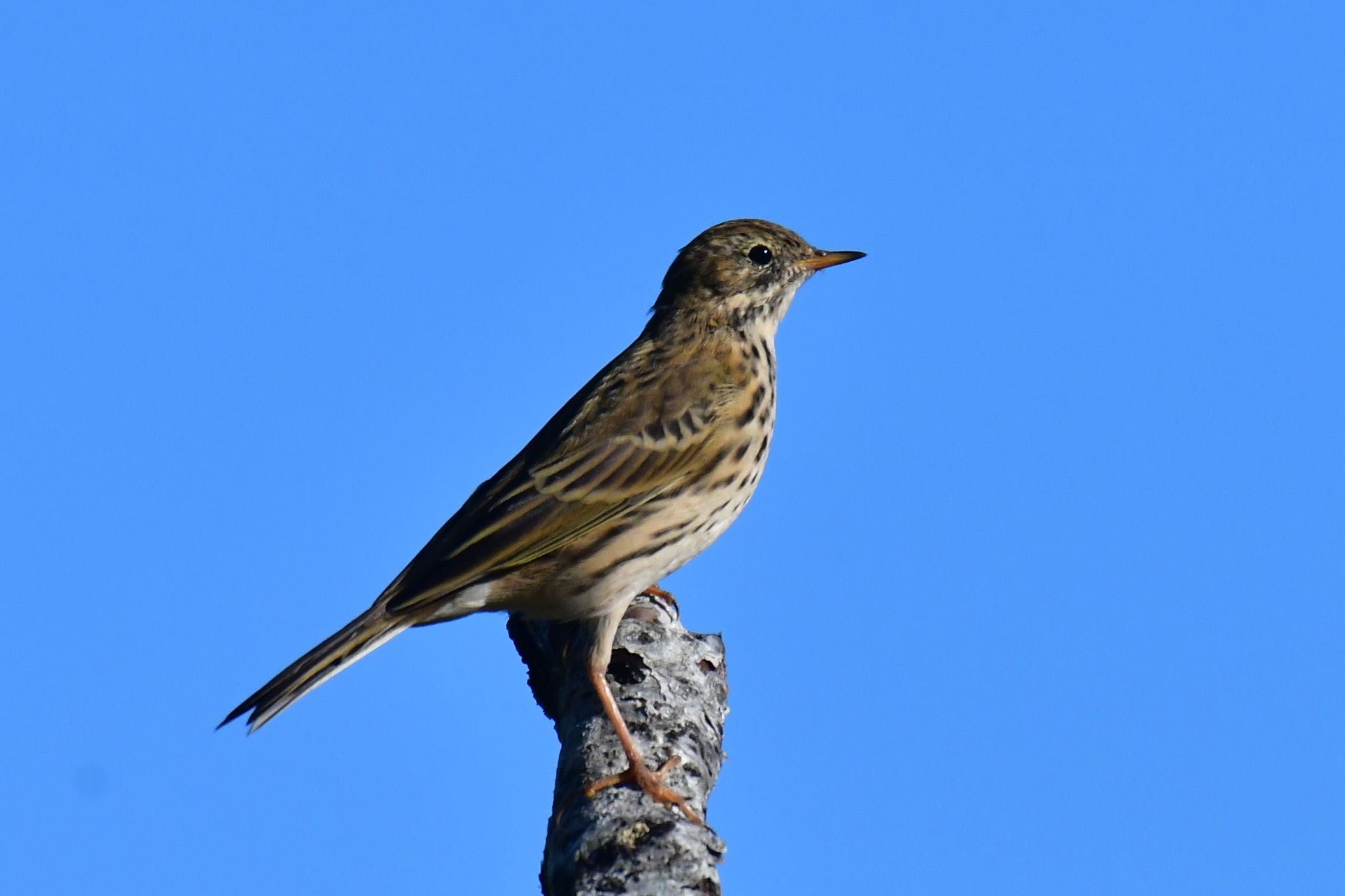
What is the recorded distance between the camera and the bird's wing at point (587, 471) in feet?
28.3

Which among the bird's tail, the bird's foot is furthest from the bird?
the bird's foot

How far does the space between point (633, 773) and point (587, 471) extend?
118 inches

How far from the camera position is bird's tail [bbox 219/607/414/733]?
7.54 meters

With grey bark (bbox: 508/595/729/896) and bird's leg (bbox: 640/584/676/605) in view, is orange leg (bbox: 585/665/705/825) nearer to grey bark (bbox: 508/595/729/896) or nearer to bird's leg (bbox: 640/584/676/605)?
grey bark (bbox: 508/595/729/896)

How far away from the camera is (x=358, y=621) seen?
812 centimetres

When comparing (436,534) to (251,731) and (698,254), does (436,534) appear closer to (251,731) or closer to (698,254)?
(251,731)

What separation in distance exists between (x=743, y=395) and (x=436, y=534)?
2.17m

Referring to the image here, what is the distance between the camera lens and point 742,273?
10.7m

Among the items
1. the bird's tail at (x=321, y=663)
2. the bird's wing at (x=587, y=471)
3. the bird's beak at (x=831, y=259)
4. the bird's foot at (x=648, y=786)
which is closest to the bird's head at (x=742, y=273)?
the bird's beak at (x=831, y=259)

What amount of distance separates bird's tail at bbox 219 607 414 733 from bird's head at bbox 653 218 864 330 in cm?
347

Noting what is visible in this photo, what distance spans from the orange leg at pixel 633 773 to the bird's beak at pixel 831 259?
429cm

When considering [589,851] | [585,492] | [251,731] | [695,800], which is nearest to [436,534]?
[585,492]

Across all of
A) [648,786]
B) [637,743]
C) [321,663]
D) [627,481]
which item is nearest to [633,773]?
[648,786]

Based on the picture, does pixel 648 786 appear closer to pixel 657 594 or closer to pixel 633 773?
pixel 633 773
